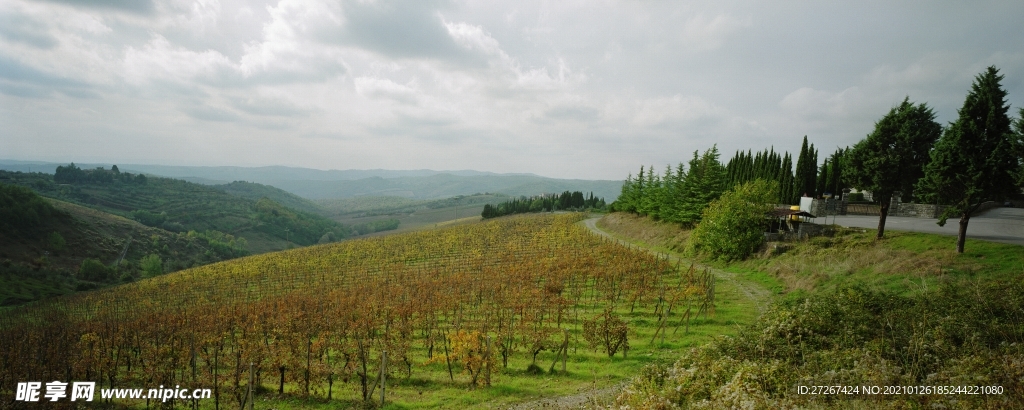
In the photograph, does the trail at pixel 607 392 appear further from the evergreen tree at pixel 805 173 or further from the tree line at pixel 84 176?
the tree line at pixel 84 176

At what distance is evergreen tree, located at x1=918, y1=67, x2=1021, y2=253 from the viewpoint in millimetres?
17938

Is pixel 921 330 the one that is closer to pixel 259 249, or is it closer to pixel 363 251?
pixel 363 251

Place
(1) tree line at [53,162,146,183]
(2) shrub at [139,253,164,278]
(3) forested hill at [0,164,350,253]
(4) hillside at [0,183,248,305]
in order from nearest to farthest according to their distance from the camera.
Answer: (4) hillside at [0,183,248,305], (2) shrub at [139,253,164,278], (3) forested hill at [0,164,350,253], (1) tree line at [53,162,146,183]

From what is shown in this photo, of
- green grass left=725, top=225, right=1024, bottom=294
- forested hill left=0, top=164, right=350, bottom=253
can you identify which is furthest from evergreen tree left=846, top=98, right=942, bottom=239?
forested hill left=0, top=164, right=350, bottom=253

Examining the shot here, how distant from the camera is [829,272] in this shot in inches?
862

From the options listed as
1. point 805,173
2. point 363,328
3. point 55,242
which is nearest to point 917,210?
point 805,173

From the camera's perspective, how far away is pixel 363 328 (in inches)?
737

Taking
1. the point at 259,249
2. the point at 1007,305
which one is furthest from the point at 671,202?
the point at 259,249

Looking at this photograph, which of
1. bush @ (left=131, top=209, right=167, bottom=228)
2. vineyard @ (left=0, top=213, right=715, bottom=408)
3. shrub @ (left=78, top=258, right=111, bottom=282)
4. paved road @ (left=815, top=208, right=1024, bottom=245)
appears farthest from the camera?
bush @ (left=131, top=209, right=167, bottom=228)

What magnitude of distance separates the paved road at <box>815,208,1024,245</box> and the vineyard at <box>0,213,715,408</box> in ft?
43.3

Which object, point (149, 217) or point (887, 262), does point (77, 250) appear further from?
point (887, 262)

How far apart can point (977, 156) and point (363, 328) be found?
27.8 meters

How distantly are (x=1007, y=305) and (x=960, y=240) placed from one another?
1047 centimetres

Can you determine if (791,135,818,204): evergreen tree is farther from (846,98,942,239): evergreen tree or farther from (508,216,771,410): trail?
(846,98,942,239): evergreen tree
